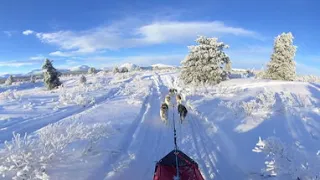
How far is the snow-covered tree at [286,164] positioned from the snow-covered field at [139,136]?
311mm

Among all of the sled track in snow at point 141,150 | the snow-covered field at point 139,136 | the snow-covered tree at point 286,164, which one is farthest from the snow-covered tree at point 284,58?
the snow-covered tree at point 286,164

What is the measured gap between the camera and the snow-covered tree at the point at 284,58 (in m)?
34.3

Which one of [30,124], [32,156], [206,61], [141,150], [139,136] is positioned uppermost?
[206,61]

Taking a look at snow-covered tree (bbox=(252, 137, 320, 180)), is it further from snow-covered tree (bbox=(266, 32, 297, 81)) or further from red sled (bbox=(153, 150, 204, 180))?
snow-covered tree (bbox=(266, 32, 297, 81))

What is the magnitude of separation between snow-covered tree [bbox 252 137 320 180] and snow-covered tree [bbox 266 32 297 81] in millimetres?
28259

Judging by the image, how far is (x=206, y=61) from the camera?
29.4m

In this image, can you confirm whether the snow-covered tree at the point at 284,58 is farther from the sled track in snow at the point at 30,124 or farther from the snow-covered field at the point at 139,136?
the sled track in snow at the point at 30,124

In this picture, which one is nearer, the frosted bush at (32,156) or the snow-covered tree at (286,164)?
the frosted bush at (32,156)

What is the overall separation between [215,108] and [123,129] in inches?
238

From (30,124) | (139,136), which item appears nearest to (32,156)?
(139,136)

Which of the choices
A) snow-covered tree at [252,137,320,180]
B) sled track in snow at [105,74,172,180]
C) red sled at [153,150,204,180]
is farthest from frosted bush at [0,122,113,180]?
snow-covered tree at [252,137,320,180]

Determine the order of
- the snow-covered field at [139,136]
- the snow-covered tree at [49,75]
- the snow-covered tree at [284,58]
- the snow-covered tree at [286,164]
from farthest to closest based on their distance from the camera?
the snow-covered tree at [49,75]
the snow-covered tree at [284,58]
the snow-covered field at [139,136]
the snow-covered tree at [286,164]

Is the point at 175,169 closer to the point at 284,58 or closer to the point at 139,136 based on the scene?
the point at 139,136

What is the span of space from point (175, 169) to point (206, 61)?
23.9m
